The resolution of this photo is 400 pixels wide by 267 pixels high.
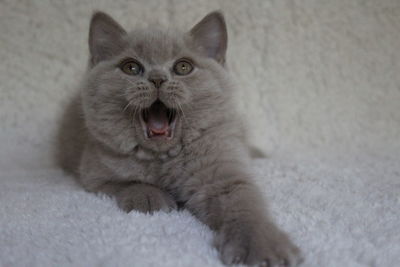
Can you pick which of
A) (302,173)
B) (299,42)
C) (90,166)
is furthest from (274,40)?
(90,166)

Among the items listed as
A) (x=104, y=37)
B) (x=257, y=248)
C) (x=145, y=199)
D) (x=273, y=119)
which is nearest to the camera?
(x=257, y=248)

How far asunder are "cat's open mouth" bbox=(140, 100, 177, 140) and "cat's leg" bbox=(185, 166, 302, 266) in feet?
0.57

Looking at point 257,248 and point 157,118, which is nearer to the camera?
point 257,248

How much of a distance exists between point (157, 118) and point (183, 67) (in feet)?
0.57

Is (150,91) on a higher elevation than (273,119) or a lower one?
higher

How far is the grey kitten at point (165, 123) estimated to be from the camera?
1.13 metres

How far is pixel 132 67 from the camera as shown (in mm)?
1252

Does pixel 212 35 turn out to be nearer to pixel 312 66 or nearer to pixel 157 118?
pixel 157 118

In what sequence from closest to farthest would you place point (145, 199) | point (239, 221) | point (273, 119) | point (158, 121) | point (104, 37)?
point (239, 221) → point (145, 199) → point (158, 121) → point (104, 37) → point (273, 119)

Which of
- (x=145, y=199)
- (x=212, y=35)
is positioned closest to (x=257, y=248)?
(x=145, y=199)

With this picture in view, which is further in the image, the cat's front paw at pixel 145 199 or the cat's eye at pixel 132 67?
the cat's eye at pixel 132 67

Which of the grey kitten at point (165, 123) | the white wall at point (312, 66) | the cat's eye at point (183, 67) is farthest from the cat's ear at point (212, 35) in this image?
the white wall at point (312, 66)

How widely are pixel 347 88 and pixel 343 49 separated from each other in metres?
0.20

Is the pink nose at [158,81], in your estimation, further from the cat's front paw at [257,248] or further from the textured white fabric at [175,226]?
the cat's front paw at [257,248]
